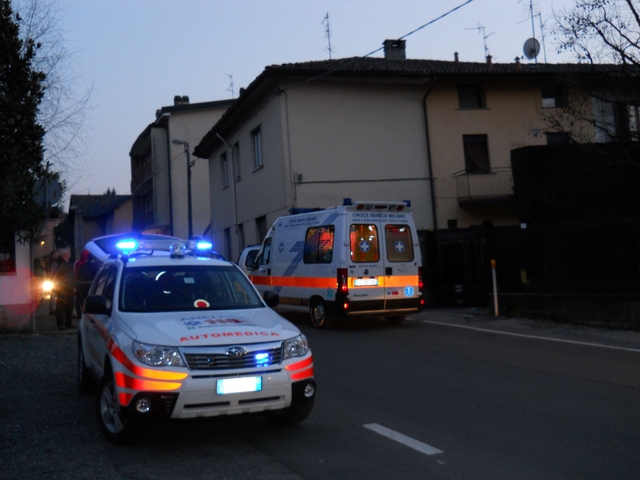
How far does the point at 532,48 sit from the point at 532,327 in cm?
1977

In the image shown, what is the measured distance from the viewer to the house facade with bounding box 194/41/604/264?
24.6 m

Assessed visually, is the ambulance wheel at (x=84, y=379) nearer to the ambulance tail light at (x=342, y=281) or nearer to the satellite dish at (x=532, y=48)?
the ambulance tail light at (x=342, y=281)

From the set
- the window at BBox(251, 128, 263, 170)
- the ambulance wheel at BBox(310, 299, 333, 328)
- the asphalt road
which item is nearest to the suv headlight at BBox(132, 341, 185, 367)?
the asphalt road

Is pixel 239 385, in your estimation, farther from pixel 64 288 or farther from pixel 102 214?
pixel 102 214

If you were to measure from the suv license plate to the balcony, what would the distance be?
69.4 feet

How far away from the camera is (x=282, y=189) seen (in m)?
24.7

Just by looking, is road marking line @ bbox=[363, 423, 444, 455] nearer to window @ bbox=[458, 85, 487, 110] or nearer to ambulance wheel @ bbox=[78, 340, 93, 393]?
ambulance wheel @ bbox=[78, 340, 93, 393]

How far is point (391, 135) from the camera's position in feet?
84.6

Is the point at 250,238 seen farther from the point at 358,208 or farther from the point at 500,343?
the point at 500,343

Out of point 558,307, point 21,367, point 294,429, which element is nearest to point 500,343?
point 558,307

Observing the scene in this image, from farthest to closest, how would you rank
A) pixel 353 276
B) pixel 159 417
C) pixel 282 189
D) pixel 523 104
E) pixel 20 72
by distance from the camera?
pixel 523 104
pixel 282 189
pixel 353 276
pixel 20 72
pixel 159 417

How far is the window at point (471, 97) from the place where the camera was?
1071 inches

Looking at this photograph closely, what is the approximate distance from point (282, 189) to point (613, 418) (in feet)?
61.9

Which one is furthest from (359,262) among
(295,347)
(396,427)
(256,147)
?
(256,147)
